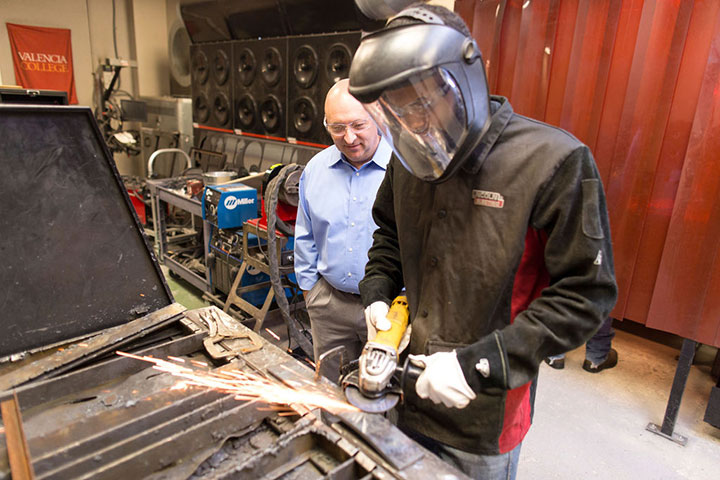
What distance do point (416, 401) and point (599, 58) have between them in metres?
2.69

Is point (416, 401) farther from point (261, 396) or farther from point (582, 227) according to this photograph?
point (582, 227)

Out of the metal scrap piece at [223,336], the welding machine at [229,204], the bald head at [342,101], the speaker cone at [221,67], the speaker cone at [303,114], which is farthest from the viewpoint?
the speaker cone at [221,67]

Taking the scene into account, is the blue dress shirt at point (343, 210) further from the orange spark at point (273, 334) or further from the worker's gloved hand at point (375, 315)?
the orange spark at point (273, 334)

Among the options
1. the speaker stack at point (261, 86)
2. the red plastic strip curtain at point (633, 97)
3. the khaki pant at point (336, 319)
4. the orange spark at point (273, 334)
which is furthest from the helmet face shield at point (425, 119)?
the speaker stack at point (261, 86)

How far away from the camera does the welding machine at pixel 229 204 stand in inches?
156

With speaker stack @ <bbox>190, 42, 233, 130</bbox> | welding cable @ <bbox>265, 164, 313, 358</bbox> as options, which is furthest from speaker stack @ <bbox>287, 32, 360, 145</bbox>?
welding cable @ <bbox>265, 164, 313, 358</bbox>

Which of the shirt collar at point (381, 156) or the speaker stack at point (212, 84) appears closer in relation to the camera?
the shirt collar at point (381, 156)

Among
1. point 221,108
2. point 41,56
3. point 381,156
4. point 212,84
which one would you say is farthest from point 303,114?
point 41,56

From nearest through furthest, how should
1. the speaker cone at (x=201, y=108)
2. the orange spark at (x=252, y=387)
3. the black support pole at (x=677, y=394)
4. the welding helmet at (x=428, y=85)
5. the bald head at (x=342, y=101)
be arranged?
the welding helmet at (x=428, y=85) < the orange spark at (x=252, y=387) < the bald head at (x=342, y=101) < the black support pole at (x=677, y=394) < the speaker cone at (x=201, y=108)

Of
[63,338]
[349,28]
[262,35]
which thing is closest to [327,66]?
[349,28]

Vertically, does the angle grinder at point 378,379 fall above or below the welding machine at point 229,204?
above

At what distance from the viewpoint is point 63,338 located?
147 centimetres

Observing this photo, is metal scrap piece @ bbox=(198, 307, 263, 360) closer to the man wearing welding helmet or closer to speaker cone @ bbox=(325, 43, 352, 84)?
the man wearing welding helmet

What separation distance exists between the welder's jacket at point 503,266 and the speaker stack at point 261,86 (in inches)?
183
